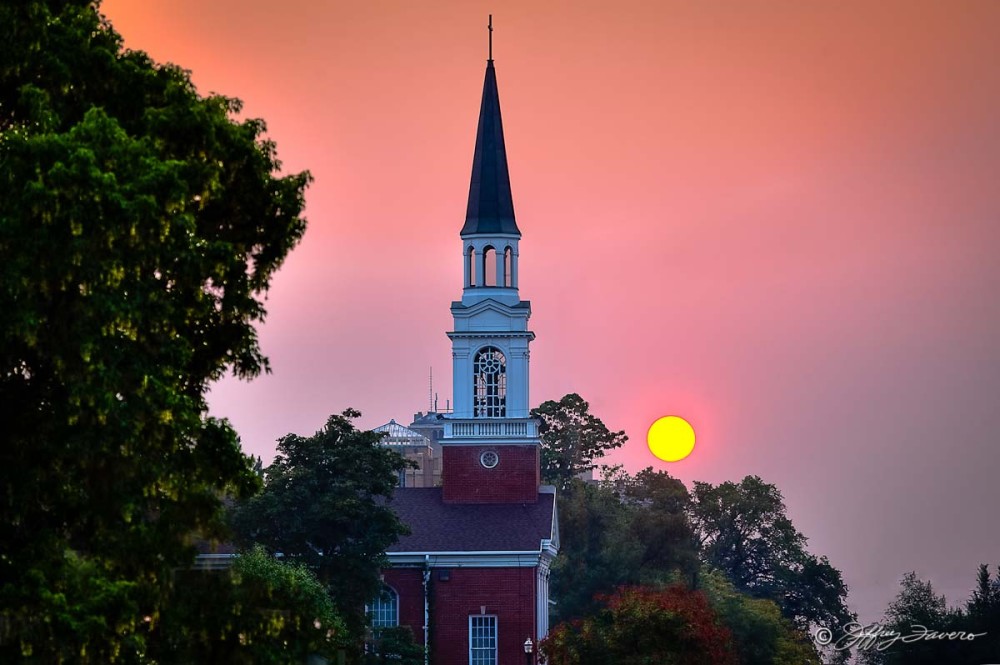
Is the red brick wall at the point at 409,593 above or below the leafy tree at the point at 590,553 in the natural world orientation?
below

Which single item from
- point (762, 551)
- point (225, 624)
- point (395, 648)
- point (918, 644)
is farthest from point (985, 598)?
point (762, 551)

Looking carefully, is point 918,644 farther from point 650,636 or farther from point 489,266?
point 489,266

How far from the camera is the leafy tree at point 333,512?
253 ft

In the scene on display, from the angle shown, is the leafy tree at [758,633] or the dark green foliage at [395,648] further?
the leafy tree at [758,633]

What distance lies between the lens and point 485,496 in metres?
89.8

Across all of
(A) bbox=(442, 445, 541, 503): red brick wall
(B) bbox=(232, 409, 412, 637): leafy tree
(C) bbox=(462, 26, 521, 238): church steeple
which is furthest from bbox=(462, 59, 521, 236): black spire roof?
(B) bbox=(232, 409, 412, 637): leafy tree

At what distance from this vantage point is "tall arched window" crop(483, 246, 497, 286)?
90.3 meters

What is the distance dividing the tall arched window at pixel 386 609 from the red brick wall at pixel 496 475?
17.9ft

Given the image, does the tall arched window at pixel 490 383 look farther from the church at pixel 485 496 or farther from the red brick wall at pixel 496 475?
the red brick wall at pixel 496 475

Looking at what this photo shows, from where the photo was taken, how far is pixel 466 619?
283 feet

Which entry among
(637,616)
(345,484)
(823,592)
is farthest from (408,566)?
(823,592)

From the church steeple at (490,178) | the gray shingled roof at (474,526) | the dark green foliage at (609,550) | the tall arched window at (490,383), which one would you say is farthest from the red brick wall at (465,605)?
the church steeple at (490,178)

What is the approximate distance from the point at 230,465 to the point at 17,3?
8.18 metres

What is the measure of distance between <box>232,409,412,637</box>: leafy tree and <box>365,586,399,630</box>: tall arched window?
803 centimetres
